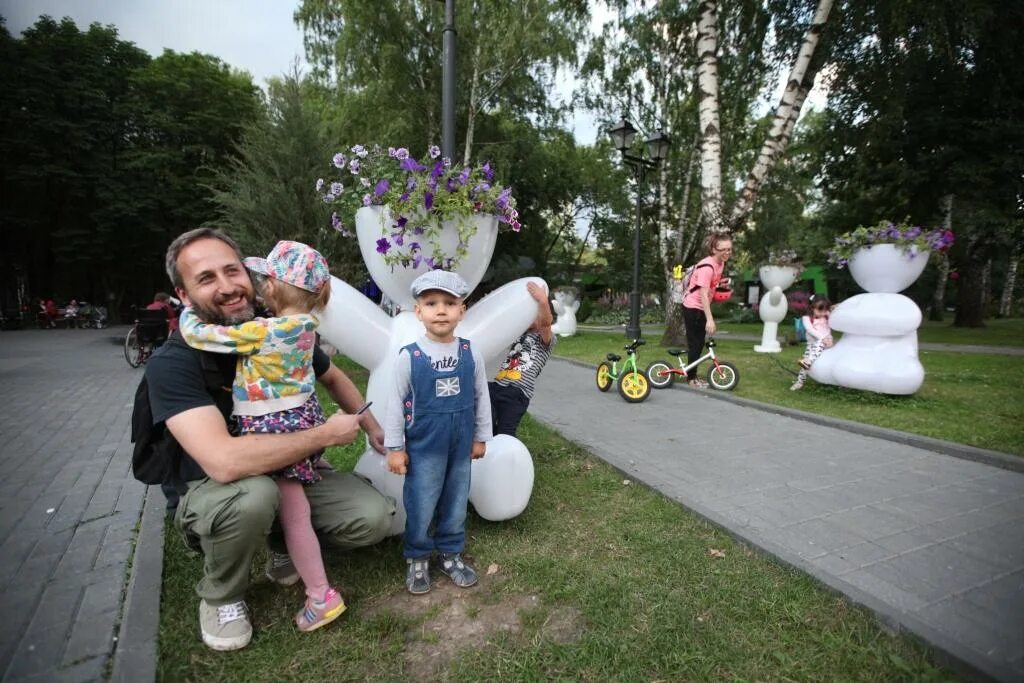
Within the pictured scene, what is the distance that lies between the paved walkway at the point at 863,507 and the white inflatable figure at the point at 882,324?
122 centimetres

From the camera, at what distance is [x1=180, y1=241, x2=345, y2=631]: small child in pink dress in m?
1.89

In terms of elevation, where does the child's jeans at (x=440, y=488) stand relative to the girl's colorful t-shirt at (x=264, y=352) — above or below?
below

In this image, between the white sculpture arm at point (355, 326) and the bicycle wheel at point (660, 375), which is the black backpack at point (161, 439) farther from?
the bicycle wheel at point (660, 375)

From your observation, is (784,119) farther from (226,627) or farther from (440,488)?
(226,627)

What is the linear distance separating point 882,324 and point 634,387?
8.99ft

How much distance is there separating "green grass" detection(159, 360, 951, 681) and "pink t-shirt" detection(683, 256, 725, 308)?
13.1 ft

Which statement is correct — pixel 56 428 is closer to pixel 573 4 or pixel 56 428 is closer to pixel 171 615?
pixel 171 615

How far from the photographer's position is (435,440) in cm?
230

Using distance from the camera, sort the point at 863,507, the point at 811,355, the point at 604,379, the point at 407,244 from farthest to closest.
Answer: the point at 604,379 → the point at 811,355 → the point at 863,507 → the point at 407,244

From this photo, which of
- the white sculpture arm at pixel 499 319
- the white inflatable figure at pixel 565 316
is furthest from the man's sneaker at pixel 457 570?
the white inflatable figure at pixel 565 316

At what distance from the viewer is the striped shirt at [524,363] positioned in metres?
3.55

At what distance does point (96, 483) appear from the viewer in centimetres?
385

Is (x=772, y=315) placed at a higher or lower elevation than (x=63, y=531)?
higher

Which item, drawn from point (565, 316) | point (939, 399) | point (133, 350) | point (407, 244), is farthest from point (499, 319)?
point (565, 316)
